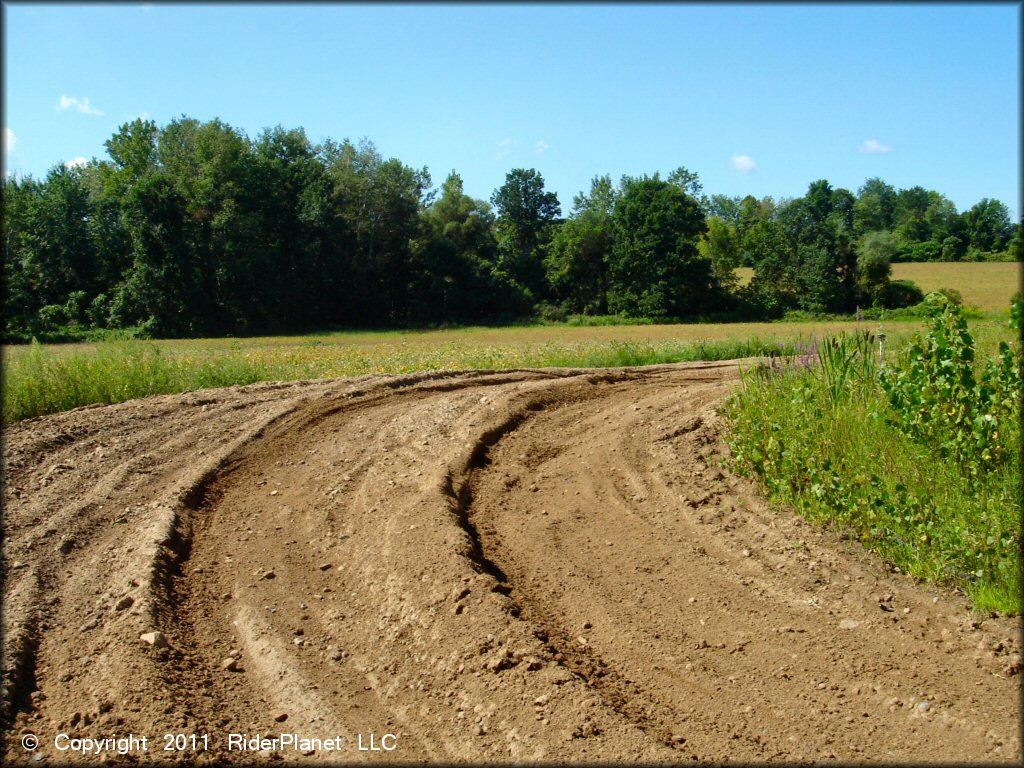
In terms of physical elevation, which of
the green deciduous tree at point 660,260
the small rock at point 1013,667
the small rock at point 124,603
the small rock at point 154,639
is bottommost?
the small rock at point 1013,667

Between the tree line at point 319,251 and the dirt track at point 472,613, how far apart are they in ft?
90.7

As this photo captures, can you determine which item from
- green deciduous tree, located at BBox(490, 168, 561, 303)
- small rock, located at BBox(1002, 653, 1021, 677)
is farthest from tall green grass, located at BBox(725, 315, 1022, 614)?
green deciduous tree, located at BBox(490, 168, 561, 303)

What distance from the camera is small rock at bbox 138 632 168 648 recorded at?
4473 millimetres

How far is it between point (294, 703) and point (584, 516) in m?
2.92

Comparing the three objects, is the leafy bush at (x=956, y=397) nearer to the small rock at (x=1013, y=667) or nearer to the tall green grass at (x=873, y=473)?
the tall green grass at (x=873, y=473)

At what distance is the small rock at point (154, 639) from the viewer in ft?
14.7

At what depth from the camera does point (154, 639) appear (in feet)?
14.7

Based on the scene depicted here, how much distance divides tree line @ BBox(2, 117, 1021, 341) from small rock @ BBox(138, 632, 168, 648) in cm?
3043

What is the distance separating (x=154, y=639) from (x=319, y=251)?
152 feet

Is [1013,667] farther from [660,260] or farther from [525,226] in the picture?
[525,226]

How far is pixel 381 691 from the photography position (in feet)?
13.6

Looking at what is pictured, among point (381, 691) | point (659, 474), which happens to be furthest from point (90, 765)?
point (659, 474)

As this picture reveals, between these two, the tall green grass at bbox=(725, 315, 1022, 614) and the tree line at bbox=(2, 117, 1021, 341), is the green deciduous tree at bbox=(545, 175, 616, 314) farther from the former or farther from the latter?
the tall green grass at bbox=(725, 315, 1022, 614)

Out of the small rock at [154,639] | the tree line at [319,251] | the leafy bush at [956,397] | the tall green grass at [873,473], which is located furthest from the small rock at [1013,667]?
the tree line at [319,251]
